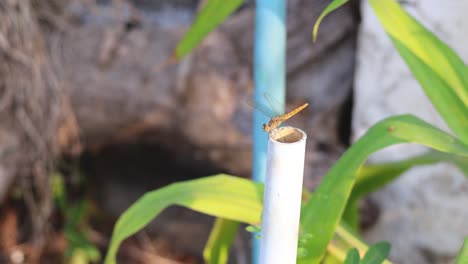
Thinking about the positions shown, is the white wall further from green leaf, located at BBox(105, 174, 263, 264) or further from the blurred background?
green leaf, located at BBox(105, 174, 263, 264)

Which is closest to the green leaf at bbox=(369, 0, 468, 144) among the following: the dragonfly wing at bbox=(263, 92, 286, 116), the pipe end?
the dragonfly wing at bbox=(263, 92, 286, 116)

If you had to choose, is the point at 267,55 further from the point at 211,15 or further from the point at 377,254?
the point at 377,254

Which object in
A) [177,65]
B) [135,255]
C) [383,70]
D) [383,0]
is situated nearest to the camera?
[383,0]

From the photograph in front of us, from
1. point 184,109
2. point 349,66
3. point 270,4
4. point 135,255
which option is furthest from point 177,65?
point 135,255

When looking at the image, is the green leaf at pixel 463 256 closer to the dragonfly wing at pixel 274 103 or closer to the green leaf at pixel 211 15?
the dragonfly wing at pixel 274 103

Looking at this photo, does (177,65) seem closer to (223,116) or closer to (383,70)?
(223,116)
